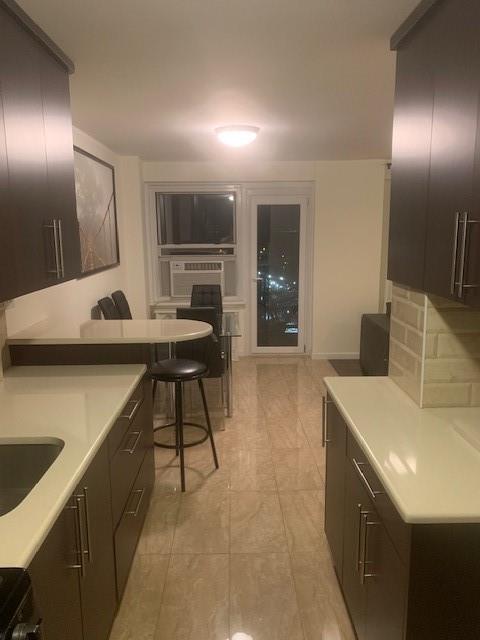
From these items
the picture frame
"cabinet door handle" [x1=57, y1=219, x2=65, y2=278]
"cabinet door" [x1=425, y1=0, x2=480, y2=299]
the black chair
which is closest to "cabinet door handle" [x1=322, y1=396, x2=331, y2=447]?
"cabinet door" [x1=425, y1=0, x2=480, y2=299]

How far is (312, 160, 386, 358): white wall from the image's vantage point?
5727 millimetres

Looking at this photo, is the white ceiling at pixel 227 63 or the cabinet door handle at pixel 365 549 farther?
the white ceiling at pixel 227 63

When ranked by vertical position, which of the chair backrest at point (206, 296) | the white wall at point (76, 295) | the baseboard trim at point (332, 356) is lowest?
the baseboard trim at point (332, 356)

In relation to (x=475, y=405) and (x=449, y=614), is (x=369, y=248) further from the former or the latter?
(x=449, y=614)

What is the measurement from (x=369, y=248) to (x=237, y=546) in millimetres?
4196

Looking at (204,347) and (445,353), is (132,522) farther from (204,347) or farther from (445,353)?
(204,347)

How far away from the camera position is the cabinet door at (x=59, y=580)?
3.98 ft

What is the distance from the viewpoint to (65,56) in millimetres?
2291

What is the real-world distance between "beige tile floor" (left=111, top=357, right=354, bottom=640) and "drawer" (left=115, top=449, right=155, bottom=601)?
13cm

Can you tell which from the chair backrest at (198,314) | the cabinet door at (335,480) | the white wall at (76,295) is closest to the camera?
the cabinet door at (335,480)

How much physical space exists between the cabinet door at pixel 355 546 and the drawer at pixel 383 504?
65mm

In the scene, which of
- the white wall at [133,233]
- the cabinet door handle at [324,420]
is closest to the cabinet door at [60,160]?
the cabinet door handle at [324,420]

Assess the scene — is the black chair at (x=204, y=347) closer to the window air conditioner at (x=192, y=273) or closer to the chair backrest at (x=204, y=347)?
the chair backrest at (x=204, y=347)

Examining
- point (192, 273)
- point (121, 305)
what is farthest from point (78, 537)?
point (192, 273)
